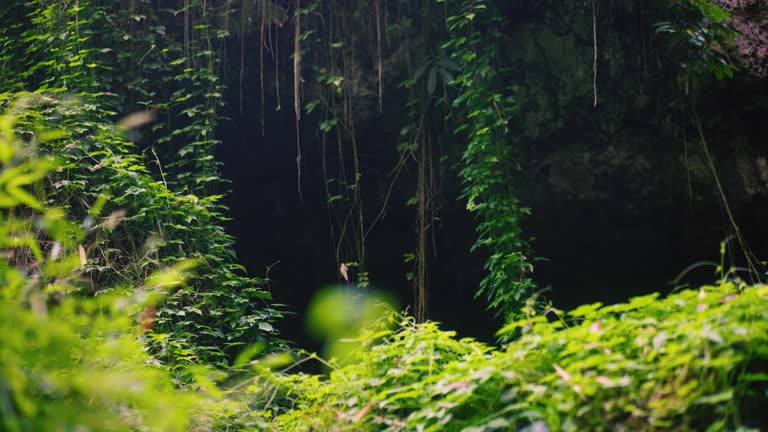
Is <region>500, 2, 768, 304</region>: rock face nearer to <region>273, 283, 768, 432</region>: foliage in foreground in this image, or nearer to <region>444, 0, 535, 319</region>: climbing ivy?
<region>444, 0, 535, 319</region>: climbing ivy

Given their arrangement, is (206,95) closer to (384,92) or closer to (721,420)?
(384,92)

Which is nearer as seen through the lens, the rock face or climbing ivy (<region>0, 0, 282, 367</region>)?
climbing ivy (<region>0, 0, 282, 367</region>)

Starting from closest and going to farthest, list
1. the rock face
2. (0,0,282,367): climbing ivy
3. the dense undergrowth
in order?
the dense undergrowth < (0,0,282,367): climbing ivy < the rock face

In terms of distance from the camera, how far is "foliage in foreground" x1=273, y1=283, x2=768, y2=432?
1.32 m

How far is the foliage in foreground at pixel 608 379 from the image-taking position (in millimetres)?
1316

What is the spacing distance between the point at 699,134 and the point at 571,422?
11.2ft

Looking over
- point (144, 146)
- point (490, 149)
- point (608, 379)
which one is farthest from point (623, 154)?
point (144, 146)

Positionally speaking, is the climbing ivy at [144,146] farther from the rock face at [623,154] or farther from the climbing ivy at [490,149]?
the rock face at [623,154]

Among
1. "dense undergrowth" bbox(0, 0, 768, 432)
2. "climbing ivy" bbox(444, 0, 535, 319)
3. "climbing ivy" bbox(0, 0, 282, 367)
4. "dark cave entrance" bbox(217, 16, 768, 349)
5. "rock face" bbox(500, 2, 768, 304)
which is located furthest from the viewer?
"dark cave entrance" bbox(217, 16, 768, 349)

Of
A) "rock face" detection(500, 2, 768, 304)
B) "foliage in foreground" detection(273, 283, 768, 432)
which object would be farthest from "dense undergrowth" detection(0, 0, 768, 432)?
"rock face" detection(500, 2, 768, 304)

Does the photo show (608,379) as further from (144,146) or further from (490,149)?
(144,146)

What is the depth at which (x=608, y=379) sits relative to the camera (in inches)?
52.5

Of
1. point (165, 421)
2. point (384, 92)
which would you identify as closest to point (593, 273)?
point (384, 92)

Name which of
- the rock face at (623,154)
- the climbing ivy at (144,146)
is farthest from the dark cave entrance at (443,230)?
the climbing ivy at (144,146)
